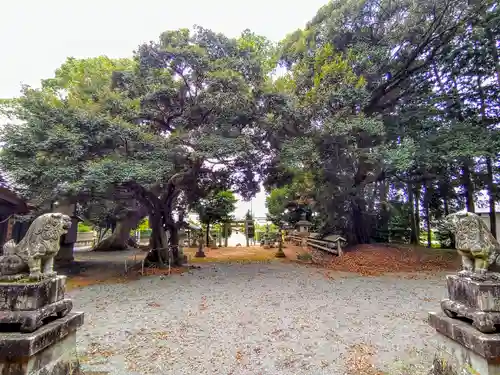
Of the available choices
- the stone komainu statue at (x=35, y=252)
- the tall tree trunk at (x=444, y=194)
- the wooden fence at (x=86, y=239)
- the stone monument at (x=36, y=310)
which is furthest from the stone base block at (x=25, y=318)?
the wooden fence at (x=86, y=239)

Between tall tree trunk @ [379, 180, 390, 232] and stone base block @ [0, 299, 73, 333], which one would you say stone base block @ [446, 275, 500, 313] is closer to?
stone base block @ [0, 299, 73, 333]

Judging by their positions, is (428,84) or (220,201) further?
(220,201)

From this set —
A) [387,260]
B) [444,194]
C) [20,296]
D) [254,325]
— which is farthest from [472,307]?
[444,194]

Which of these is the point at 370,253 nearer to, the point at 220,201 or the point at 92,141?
the point at 220,201

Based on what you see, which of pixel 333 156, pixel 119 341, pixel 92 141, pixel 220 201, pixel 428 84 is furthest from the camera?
pixel 220 201

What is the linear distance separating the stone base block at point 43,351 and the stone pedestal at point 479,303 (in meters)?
3.58

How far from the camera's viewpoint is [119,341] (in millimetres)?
4031

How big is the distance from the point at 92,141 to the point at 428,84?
43.8ft

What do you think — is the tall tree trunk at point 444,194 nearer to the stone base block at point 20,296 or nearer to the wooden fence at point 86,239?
the stone base block at point 20,296

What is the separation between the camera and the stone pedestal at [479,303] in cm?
217

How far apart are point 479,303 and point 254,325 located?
3345 millimetres

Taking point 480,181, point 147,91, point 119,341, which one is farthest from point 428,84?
point 119,341

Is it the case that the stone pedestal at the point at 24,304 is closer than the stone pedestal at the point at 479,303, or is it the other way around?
the stone pedestal at the point at 479,303

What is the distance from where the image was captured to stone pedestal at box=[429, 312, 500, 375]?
207 cm
